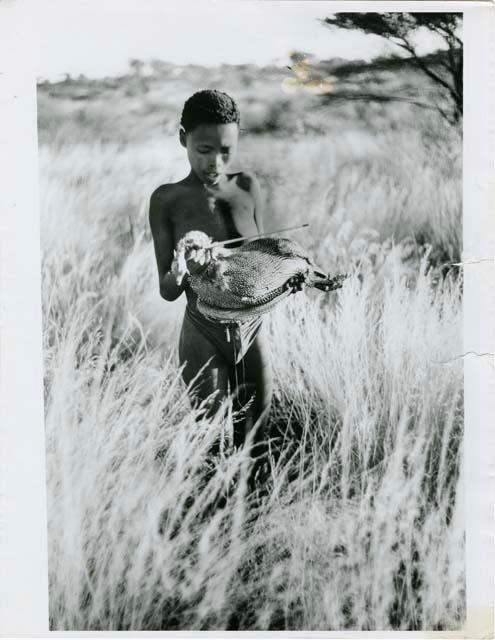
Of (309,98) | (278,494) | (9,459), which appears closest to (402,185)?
(309,98)

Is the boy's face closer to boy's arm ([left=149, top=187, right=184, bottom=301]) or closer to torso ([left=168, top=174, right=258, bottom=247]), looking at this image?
torso ([left=168, top=174, right=258, bottom=247])

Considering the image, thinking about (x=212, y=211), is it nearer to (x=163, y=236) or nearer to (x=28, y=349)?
(x=163, y=236)

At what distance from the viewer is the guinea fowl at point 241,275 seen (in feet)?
8.51

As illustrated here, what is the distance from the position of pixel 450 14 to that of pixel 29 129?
1577 millimetres

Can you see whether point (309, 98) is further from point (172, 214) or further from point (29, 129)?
point (29, 129)

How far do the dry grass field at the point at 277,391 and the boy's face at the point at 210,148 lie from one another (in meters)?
0.05

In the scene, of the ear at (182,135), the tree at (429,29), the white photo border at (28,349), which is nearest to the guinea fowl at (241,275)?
the ear at (182,135)

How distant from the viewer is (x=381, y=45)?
264 cm

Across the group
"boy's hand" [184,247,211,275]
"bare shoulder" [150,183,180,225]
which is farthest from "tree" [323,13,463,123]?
"boy's hand" [184,247,211,275]

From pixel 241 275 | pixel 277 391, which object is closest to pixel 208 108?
pixel 241 275

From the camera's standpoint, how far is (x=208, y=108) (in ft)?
8.45

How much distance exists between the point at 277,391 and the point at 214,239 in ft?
1.97

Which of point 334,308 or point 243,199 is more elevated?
point 243,199

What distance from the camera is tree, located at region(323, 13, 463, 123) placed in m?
2.62
